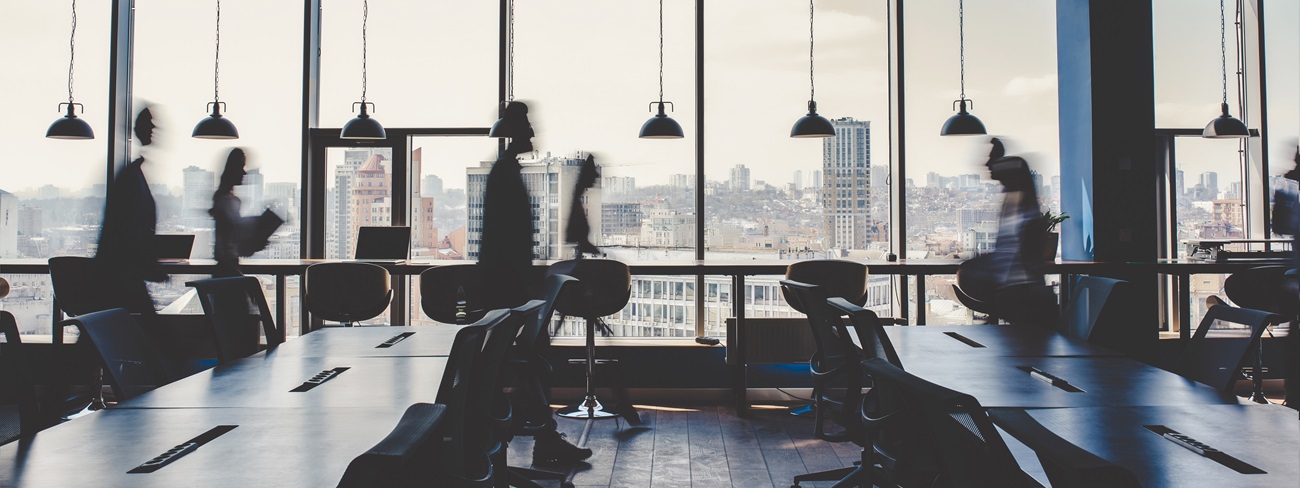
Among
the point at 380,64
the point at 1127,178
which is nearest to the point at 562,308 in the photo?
the point at 380,64

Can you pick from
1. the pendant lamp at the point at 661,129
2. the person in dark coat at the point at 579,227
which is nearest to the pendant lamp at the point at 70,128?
the person in dark coat at the point at 579,227

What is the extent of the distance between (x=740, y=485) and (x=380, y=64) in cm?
509

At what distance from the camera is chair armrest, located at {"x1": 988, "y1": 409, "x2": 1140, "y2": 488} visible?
1160 millimetres

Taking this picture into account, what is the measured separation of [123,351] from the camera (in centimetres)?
259

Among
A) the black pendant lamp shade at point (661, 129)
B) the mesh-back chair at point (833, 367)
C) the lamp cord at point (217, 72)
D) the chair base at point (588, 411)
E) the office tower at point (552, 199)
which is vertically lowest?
the chair base at point (588, 411)

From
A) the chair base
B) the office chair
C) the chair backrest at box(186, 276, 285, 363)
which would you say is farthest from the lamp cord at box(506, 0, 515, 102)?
the office chair

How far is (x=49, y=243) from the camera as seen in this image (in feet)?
22.6

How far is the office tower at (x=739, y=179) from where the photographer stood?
21.9 feet

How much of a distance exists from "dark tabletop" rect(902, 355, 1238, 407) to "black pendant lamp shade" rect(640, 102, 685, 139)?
11.5 feet

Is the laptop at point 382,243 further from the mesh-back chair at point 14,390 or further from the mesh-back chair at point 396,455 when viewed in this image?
the mesh-back chair at point 396,455

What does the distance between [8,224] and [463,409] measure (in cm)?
698

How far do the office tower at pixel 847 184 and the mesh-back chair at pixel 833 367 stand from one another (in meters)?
3.29

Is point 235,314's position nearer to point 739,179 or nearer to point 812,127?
point 812,127

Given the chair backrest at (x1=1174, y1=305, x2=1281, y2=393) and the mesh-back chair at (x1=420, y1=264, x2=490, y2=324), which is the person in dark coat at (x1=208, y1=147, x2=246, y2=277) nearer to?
the mesh-back chair at (x1=420, y1=264, x2=490, y2=324)
